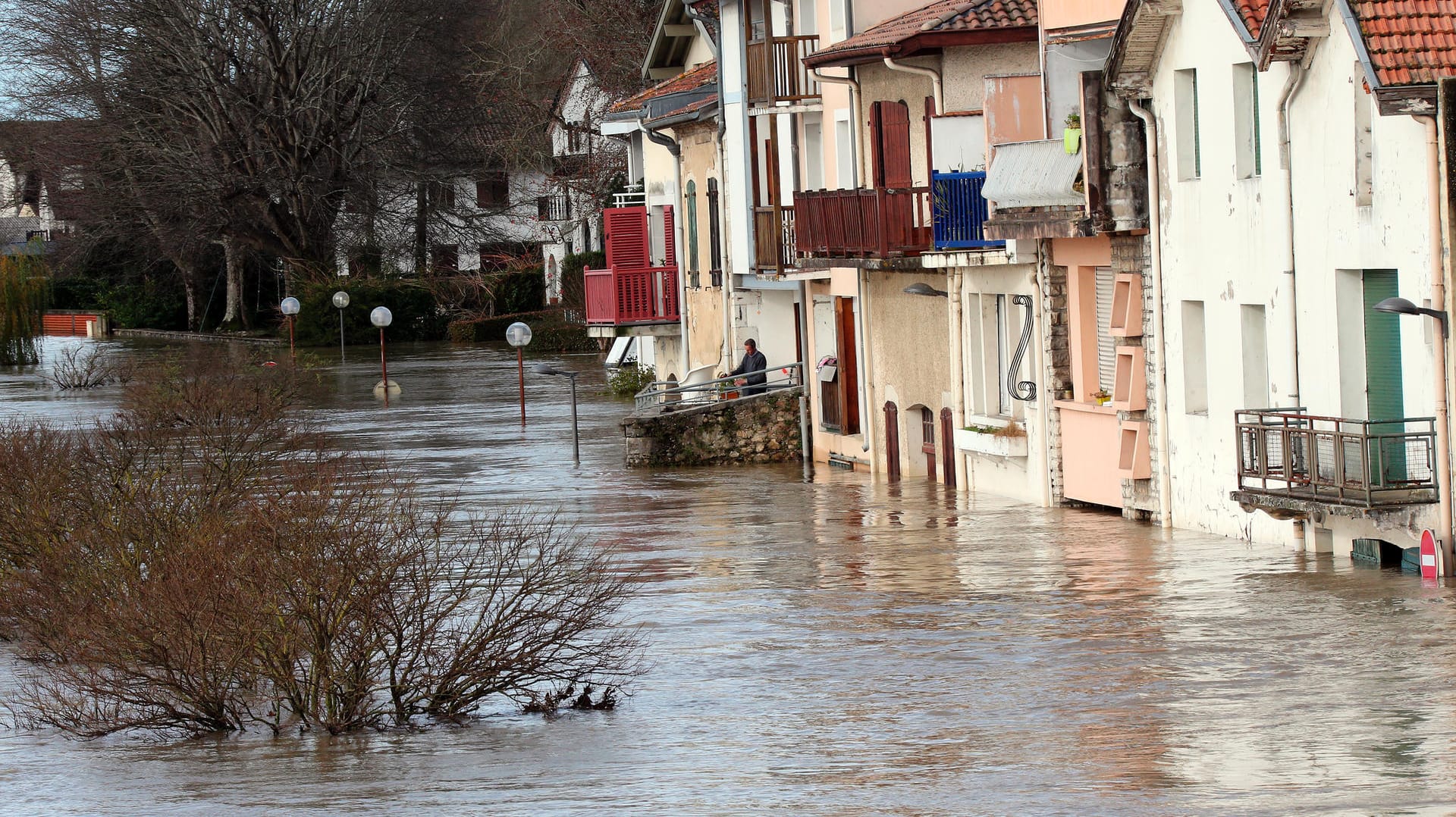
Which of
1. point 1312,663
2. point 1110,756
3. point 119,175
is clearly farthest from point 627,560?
point 119,175

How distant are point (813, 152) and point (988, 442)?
8.83 m

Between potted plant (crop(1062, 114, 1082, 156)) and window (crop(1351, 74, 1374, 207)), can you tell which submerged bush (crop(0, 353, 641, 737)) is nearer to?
window (crop(1351, 74, 1374, 207))

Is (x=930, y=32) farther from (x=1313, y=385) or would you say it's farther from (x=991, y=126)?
(x=1313, y=385)

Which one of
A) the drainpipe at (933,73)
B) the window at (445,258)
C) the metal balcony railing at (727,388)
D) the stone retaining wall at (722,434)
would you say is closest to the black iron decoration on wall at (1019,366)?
the drainpipe at (933,73)

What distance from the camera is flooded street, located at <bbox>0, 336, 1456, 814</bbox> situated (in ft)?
36.8

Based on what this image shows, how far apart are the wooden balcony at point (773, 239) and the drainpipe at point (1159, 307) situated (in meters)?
11.1

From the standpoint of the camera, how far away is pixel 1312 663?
1502 cm

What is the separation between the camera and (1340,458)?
1809 cm

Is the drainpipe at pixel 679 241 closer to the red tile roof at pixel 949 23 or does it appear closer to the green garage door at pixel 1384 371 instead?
the red tile roof at pixel 949 23

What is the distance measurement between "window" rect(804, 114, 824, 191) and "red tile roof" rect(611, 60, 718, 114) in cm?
646

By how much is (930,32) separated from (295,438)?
9195mm

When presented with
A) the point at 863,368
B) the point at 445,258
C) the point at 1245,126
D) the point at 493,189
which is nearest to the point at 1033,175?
the point at 1245,126

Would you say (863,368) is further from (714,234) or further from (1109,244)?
(714,234)

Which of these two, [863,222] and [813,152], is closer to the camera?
[863,222]
